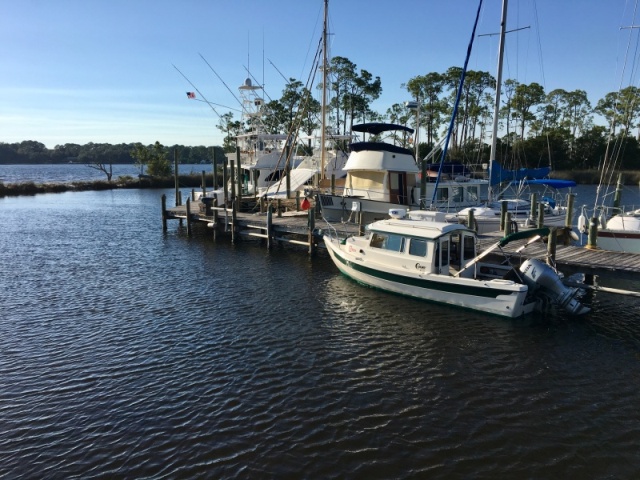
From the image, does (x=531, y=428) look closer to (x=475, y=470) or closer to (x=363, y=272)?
(x=475, y=470)

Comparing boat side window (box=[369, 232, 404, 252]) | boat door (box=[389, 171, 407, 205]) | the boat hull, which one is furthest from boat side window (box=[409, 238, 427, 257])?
boat door (box=[389, 171, 407, 205])

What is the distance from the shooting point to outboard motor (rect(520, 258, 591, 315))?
14.7m

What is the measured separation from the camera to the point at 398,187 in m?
28.9

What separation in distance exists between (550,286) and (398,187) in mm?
15037

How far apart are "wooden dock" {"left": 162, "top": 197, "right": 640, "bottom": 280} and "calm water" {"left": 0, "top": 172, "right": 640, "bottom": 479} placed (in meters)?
1.79

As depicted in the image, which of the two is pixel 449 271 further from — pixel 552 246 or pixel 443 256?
pixel 552 246

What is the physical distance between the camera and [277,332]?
14273 millimetres

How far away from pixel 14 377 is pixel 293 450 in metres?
7.77

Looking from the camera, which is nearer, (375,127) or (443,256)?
(443,256)

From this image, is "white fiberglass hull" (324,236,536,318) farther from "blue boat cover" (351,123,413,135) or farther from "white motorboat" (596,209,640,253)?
"blue boat cover" (351,123,413,135)

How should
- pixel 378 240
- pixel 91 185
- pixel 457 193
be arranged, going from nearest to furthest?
pixel 378 240, pixel 457 193, pixel 91 185

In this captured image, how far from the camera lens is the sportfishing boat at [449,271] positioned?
14867 millimetres

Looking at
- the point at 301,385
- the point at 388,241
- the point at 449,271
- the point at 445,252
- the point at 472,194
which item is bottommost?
the point at 301,385

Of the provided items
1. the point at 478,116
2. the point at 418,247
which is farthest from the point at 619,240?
the point at 478,116
